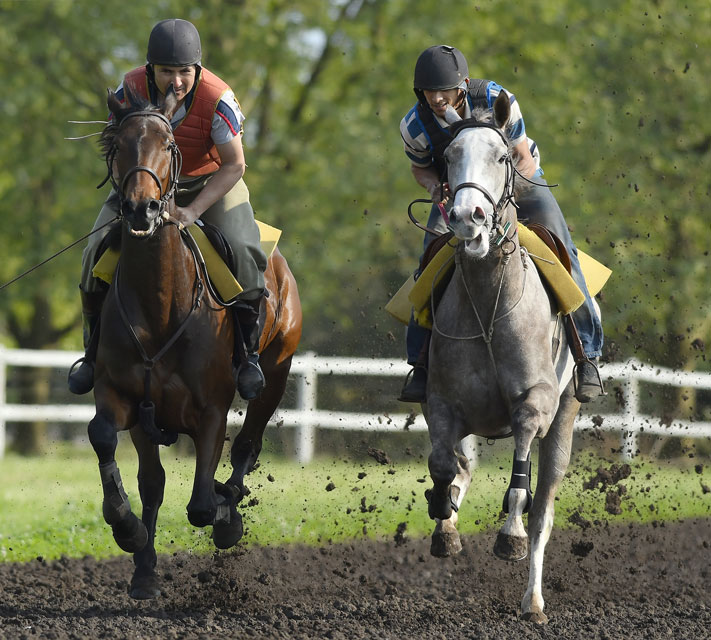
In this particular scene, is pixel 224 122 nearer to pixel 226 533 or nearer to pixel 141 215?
pixel 141 215

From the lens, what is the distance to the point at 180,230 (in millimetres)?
6613

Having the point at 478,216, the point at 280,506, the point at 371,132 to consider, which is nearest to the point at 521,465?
the point at 478,216

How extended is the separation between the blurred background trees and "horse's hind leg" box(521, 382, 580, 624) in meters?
10.5

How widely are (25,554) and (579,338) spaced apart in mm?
4497

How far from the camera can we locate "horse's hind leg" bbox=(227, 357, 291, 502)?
8.27 metres

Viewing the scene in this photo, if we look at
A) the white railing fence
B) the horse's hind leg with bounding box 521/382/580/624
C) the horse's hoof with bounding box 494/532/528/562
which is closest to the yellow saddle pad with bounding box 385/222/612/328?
the horse's hind leg with bounding box 521/382/580/624

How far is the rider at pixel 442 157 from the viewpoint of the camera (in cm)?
670

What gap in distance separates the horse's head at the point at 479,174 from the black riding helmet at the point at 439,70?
0.38 metres

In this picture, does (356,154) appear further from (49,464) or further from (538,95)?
(49,464)

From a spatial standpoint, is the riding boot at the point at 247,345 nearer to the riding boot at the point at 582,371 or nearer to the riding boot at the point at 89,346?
the riding boot at the point at 89,346

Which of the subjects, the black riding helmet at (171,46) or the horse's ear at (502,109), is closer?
the horse's ear at (502,109)

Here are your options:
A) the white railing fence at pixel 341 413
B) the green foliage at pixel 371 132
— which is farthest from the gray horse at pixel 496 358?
the green foliage at pixel 371 132

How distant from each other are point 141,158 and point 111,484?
176 cm

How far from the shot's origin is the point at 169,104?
6.38m
